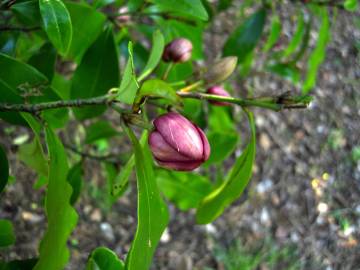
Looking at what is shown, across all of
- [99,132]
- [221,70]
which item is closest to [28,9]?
[221,70]

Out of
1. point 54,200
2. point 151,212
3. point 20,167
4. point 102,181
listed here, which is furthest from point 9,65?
point 102,181

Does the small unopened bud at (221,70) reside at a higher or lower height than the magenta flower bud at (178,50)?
higher

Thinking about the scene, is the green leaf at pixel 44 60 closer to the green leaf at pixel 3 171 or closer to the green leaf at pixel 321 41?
the green leaf at pixel 3 171

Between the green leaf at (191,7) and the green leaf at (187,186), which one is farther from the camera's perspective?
the green leaf at (187,186)

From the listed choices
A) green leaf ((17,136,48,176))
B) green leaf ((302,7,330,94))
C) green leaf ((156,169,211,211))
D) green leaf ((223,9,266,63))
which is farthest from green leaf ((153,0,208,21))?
green leaf ((302,7,330,94))

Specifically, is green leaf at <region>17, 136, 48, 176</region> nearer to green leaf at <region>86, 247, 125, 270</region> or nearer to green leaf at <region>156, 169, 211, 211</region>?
green leaf at <region>86, 247, 125, 270</region>

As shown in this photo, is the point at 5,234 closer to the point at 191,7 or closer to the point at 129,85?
the point at 129,85

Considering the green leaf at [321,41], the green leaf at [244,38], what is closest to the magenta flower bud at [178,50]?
the green leaf at [244,38]
